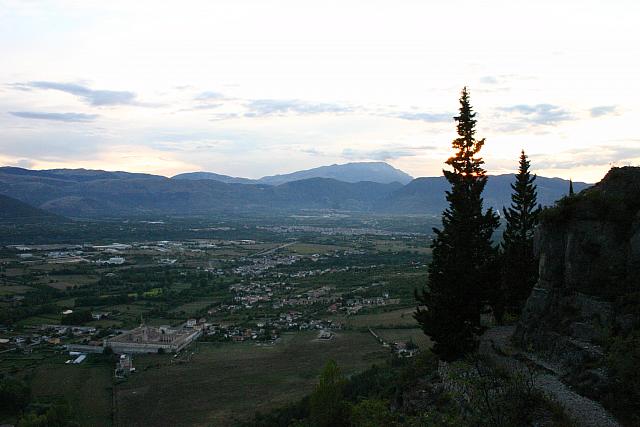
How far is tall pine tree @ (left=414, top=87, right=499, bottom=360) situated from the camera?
1742 centimetres

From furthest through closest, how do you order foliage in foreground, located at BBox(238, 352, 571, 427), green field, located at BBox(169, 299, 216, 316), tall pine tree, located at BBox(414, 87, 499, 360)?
green field, located at BBox(169, 299, 216, 316), tall pine tree, located at BBox(414, 87, 499, 360), foliage in foreground, located at BBox(238, 352, 571, 427)

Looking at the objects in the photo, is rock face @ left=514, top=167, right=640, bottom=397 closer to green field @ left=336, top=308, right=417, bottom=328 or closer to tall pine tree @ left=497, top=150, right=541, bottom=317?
tall pine tree @ left=497, top=150, right=541, bottom=317

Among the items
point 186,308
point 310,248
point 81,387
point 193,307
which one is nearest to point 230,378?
point 81,387

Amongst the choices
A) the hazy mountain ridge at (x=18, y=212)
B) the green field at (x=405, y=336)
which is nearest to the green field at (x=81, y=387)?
the green field at (x=405, y=336)

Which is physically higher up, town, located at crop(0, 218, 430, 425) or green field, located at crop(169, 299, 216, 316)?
town, located at crop(0, 218, 430, 425)

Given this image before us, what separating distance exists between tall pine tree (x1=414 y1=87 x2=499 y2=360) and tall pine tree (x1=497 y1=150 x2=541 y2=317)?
316cm

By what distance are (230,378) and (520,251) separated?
19.9 m

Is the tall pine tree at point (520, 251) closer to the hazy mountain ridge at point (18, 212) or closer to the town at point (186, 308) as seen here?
the town at point (186, 308)

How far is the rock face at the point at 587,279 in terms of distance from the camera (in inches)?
512

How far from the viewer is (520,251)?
23.7 metres

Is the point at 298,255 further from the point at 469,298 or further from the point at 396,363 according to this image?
the point at 469,298

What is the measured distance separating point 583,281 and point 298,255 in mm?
89930

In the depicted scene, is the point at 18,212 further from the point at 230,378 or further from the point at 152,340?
the point at 230,378

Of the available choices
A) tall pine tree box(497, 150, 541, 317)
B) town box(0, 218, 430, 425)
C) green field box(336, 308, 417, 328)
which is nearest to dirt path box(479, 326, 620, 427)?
tall pine tree box(497, 150, 541, 317)
